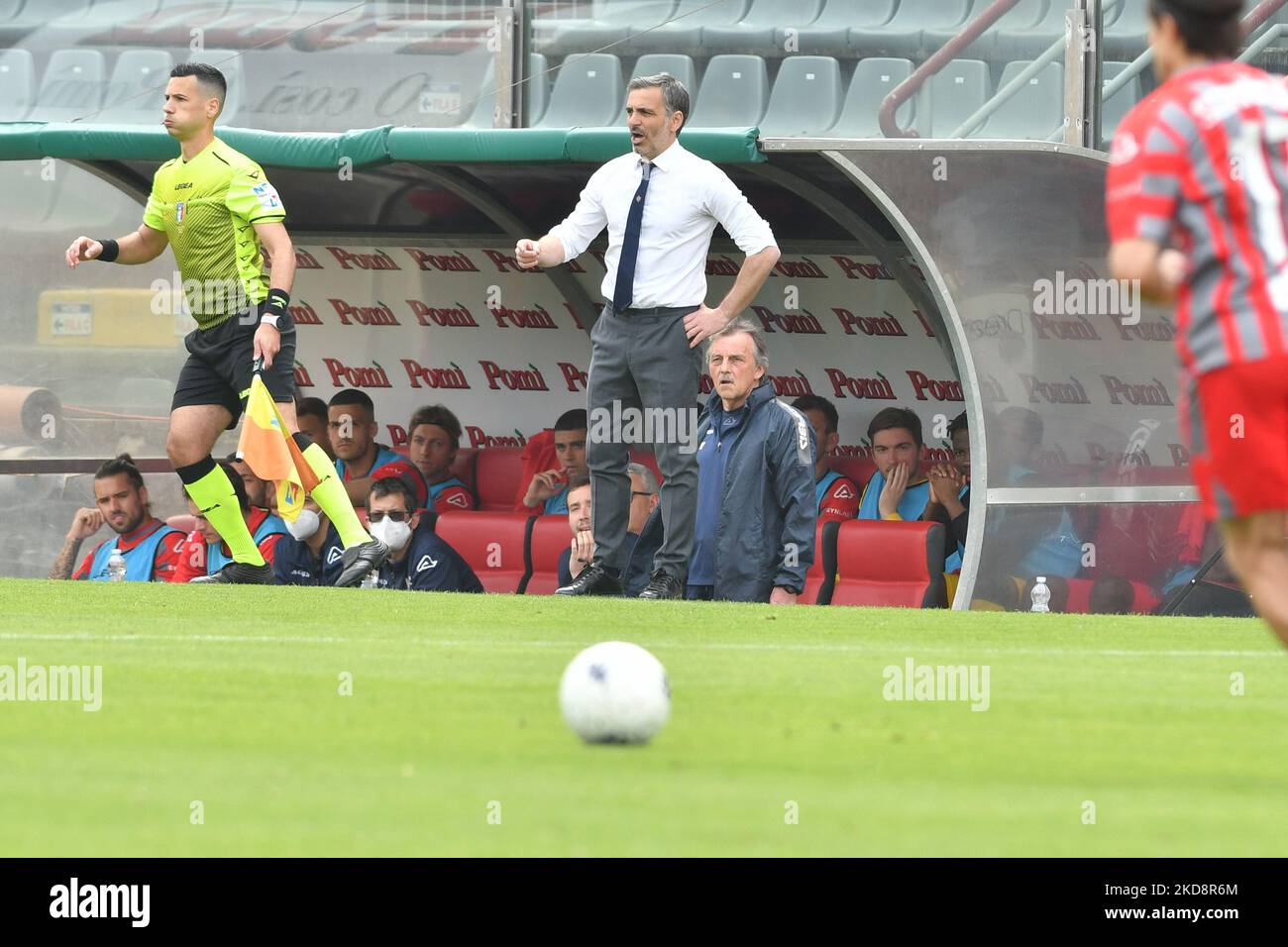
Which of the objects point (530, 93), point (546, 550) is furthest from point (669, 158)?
point (546, 550)

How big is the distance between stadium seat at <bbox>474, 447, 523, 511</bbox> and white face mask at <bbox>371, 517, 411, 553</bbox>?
1.61 m

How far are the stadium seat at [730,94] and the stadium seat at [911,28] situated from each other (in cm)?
64

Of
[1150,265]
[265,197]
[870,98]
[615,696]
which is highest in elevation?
[870,98]

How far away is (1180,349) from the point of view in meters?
4.71

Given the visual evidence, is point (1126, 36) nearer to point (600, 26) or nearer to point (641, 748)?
point (600, 26)

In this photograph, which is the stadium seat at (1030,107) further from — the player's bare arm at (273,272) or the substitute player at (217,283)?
the substitute player at (217,283)

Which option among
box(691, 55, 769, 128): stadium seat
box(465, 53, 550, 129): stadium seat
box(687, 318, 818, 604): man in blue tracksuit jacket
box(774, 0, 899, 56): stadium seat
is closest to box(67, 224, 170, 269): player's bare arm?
box(465, 53, 550, 129): stadium seat

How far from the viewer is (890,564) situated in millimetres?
11750

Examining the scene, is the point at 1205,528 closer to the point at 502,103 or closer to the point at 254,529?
the point at 502,103

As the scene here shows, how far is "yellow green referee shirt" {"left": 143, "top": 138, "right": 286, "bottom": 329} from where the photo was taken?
397 inches

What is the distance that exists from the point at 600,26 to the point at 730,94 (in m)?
0.80

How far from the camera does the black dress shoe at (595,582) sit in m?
9.82

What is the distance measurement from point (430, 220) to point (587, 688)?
946 cm

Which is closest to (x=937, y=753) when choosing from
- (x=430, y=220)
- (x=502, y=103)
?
(x=502, y=103)
